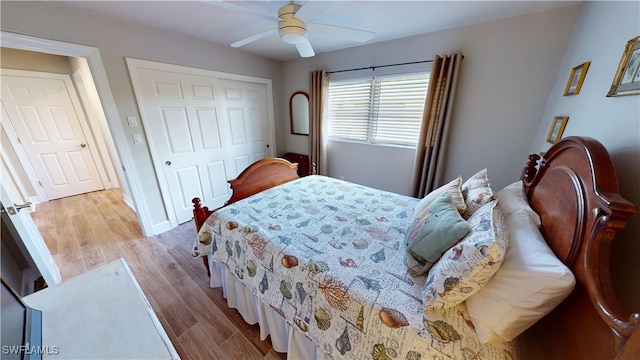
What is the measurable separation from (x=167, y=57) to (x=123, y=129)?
936mm

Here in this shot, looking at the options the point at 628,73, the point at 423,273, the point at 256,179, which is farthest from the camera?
the point at 256,179

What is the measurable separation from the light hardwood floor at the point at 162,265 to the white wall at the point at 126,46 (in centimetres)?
44

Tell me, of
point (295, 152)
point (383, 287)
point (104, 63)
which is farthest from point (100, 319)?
point (295, 152)

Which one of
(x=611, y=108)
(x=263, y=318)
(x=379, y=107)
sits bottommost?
(x=263, y=318)

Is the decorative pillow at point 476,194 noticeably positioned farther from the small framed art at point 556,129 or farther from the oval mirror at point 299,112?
the oval mirror at point 299,112

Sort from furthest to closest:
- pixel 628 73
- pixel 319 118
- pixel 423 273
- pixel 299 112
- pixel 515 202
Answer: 1. pixel 299 112
2. pixel 319 118
3. pixel 515 202
4. pixel 423 273
5. pixel 628 73

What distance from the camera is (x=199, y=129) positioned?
273 centimetres

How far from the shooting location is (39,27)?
5.25 ft

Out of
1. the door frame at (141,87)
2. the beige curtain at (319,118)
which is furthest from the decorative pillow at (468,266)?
the door frame at (141,87)

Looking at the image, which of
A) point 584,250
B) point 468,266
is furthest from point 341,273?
point 584,250

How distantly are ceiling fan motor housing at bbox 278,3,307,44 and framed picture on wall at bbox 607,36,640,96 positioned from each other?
1.67m

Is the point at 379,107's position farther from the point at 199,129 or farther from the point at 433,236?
the point at 199,129

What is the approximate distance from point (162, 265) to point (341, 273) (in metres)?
1.97

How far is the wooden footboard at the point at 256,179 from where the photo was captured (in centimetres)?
171
